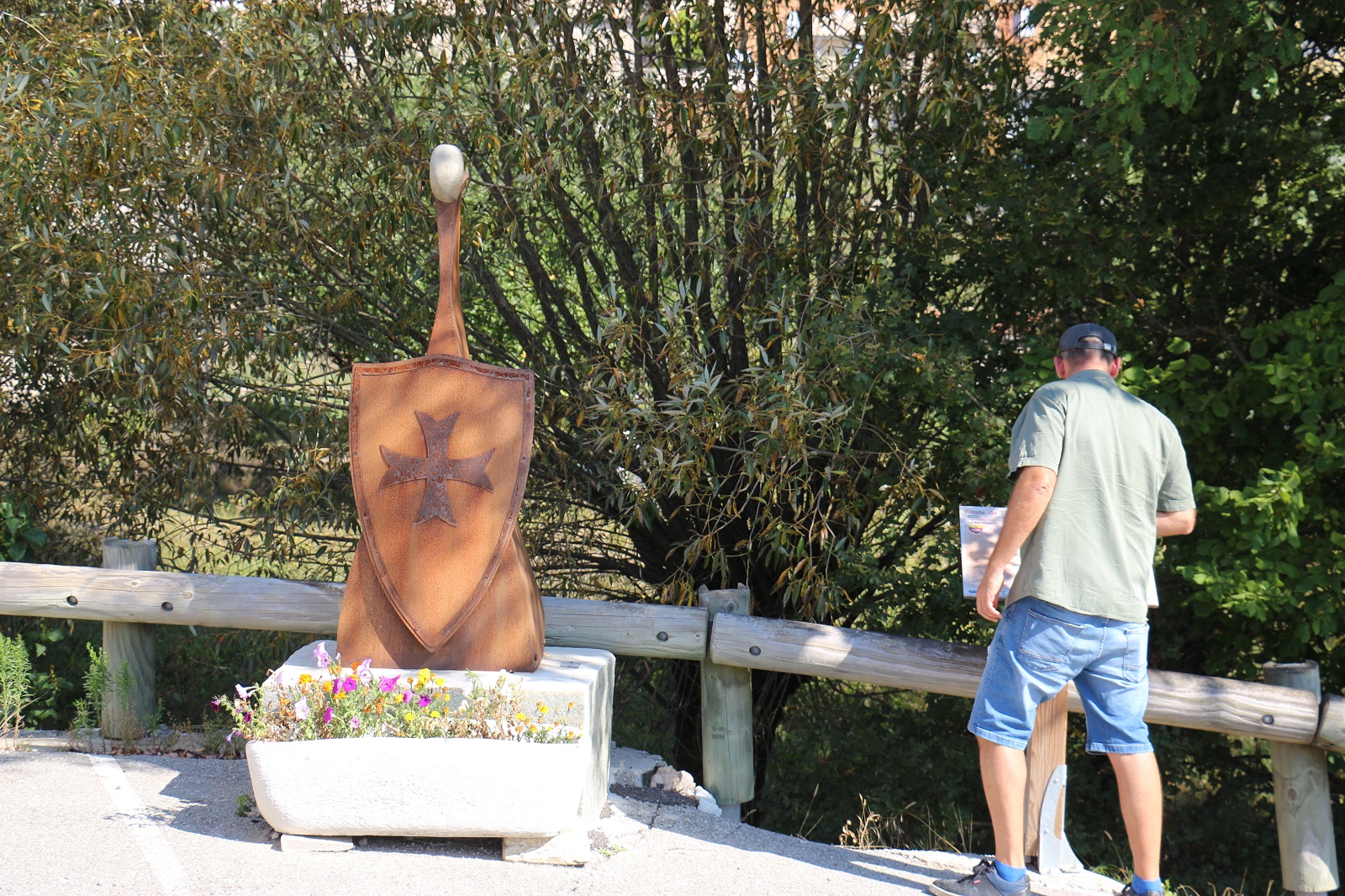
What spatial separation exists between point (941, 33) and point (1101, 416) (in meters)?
2.57

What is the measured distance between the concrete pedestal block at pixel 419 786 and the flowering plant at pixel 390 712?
8 cm

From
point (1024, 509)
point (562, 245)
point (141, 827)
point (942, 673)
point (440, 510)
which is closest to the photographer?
point (1024, 509)

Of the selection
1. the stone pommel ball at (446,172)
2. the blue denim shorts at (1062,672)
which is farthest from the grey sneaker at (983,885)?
the stone pommel ball at (446,172)

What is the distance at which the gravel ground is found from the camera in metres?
3.45

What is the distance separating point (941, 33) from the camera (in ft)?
17.1

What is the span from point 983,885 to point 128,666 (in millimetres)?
3696

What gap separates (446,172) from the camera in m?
4.05

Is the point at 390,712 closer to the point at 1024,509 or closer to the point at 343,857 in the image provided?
the point at 343,857

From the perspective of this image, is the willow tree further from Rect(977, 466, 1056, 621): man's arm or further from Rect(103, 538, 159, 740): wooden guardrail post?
Rect(977, 466, 1056, 621): man's arm

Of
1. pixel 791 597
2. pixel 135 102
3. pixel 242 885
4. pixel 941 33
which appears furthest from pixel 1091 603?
pixel 135 102

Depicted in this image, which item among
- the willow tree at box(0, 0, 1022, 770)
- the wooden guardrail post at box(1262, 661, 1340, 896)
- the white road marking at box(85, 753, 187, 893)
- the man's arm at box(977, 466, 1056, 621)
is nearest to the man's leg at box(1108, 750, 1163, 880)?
the man's arm at box(977, 466, 1056, 621)

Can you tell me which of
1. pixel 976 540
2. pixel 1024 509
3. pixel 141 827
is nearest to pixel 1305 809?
pixel 976 540

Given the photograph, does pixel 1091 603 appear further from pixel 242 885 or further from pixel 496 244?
pixel 496 244

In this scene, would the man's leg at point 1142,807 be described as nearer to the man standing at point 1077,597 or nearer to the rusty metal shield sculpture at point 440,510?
the man standing at point 1077,597
